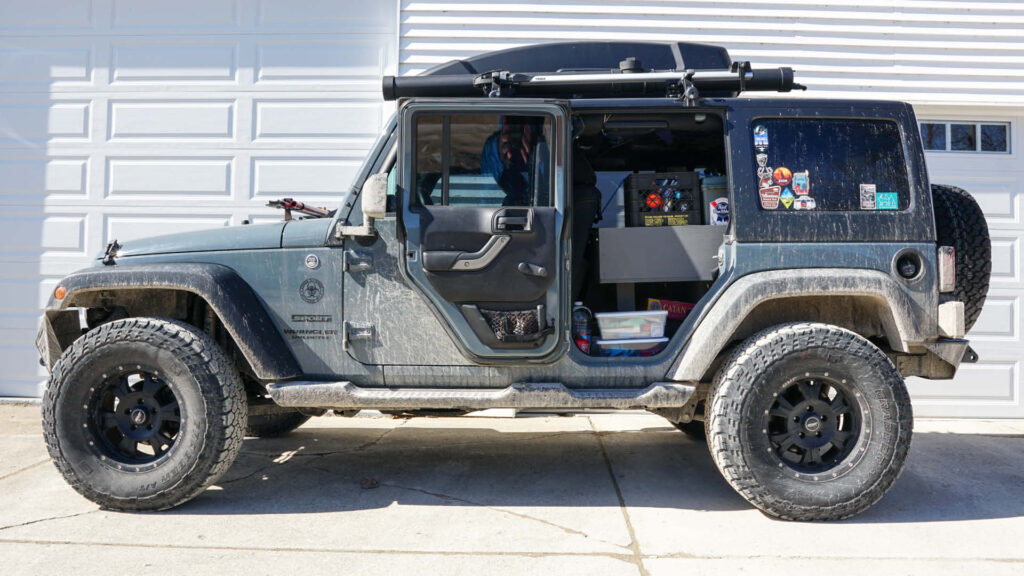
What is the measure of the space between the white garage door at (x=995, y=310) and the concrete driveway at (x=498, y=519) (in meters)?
1.33

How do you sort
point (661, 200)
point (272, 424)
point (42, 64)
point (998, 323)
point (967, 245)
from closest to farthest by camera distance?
point (967, 245), point (661, 200), point (272, 424), point (998, 323), point (42, 64)

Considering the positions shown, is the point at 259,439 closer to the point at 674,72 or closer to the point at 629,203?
the point at 629,203

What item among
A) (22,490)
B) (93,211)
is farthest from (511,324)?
(93,211)

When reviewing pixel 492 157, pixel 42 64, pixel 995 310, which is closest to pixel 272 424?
pixel 492 157

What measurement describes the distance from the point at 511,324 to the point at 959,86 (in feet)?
17.6

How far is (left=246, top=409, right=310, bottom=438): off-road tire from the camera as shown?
4.66 meters

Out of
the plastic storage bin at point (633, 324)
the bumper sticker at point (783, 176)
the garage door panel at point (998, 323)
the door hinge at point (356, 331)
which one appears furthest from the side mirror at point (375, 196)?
the garage door panel at point (998, 323)

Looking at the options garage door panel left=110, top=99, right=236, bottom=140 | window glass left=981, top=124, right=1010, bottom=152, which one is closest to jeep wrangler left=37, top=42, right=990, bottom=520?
garage door panel left=110, top=99, right=236, bottom=140

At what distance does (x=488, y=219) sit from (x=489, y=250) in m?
0.15

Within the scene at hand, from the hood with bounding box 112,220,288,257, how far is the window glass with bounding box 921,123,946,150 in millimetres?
5826

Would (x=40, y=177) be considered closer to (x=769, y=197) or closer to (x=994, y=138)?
A: (x=769, y=197)

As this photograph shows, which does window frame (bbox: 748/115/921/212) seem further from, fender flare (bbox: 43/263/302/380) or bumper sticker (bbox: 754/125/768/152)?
fender flare (bbox: 43/263/302/380)

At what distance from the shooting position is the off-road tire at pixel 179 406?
3.21 m

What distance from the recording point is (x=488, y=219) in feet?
10.8
